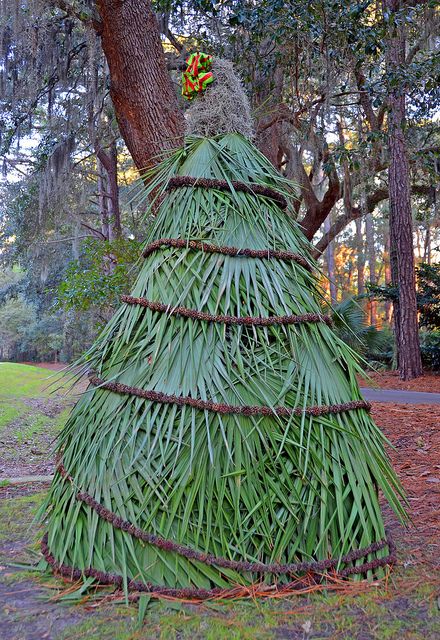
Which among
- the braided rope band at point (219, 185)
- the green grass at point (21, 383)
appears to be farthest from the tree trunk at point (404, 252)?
the braided rope band at point (219, 185)

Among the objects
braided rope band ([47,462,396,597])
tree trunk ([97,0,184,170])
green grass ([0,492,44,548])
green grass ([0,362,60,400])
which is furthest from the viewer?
Answer: green grass ([0,362,60,400])

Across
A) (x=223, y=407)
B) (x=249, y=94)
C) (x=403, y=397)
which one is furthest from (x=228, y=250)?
(x=403, y=397)

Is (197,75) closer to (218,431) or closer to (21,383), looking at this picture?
(218,431)

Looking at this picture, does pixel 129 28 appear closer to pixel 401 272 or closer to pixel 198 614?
pixel 198 614

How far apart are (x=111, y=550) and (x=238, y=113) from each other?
7.76 feet

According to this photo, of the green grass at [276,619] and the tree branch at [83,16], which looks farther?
the tree branch at [83,16]

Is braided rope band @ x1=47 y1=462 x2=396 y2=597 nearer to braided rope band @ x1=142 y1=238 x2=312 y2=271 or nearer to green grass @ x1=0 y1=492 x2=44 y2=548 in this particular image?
green grass @ x1=0 y1=492 x2=44 y2=548

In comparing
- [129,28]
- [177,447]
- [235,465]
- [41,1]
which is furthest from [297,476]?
[41,1]

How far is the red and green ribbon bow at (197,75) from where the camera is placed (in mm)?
3373

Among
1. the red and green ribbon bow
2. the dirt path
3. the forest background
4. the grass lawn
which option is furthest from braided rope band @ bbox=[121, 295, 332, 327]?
the dirt path

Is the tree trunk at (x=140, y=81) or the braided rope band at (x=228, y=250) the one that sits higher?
the tree trunk at (x=140, y=81)

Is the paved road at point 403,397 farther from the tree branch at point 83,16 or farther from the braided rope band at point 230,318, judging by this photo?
the braided rope band at point 230,318

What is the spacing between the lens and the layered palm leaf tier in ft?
7.79

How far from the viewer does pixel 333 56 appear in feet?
21.2
